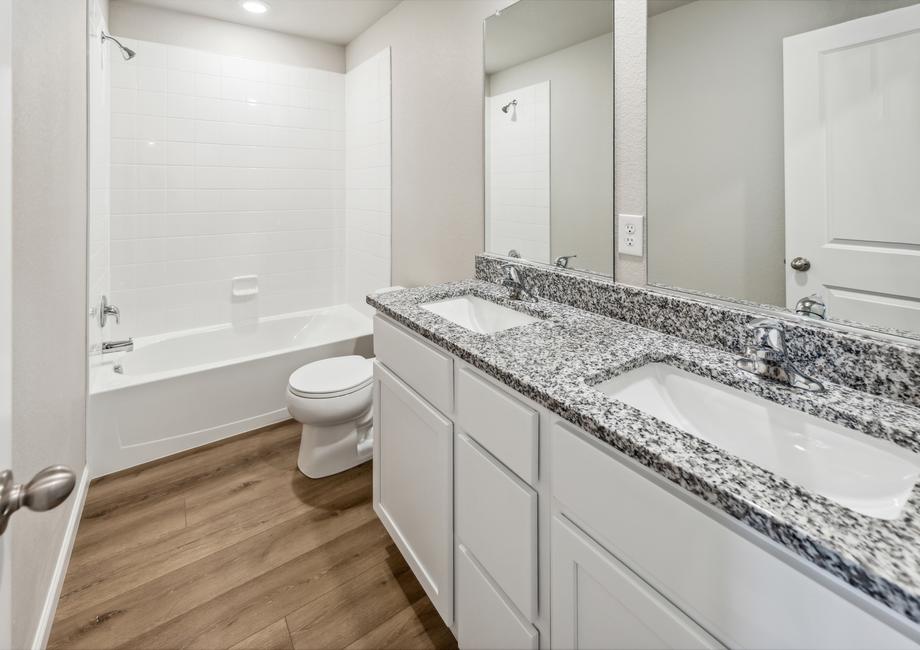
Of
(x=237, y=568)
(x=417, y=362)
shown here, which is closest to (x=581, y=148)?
(x=417, y=362)

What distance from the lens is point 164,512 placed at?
1979 mm

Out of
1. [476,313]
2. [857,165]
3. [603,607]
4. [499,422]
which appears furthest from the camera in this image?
[476,313]

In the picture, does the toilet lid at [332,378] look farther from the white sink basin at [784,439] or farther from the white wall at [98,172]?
the white sink basin at [784,439]

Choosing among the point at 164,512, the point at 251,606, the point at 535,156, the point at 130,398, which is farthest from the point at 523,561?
the point at 130,398

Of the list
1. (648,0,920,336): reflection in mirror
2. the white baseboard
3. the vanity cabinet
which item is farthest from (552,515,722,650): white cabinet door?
the white baseboard

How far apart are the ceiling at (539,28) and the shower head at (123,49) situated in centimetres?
194

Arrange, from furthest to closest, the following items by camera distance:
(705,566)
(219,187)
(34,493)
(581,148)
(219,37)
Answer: (219,187), (219,37), (581,148), (705,566), (34,493)

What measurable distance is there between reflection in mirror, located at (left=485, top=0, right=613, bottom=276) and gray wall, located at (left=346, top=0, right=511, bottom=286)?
130mm

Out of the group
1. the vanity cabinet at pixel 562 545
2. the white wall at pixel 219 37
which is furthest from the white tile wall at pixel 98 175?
the vanity cabinet at pixel 562 545

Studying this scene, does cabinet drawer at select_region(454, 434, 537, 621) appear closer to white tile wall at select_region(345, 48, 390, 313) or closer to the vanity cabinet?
the vanity cabinet

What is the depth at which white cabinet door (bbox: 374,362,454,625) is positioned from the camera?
1.29m

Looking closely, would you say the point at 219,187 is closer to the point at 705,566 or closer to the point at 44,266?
the point at 44,266

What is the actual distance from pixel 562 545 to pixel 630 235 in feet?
3.04

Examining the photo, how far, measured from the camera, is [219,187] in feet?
9.92
